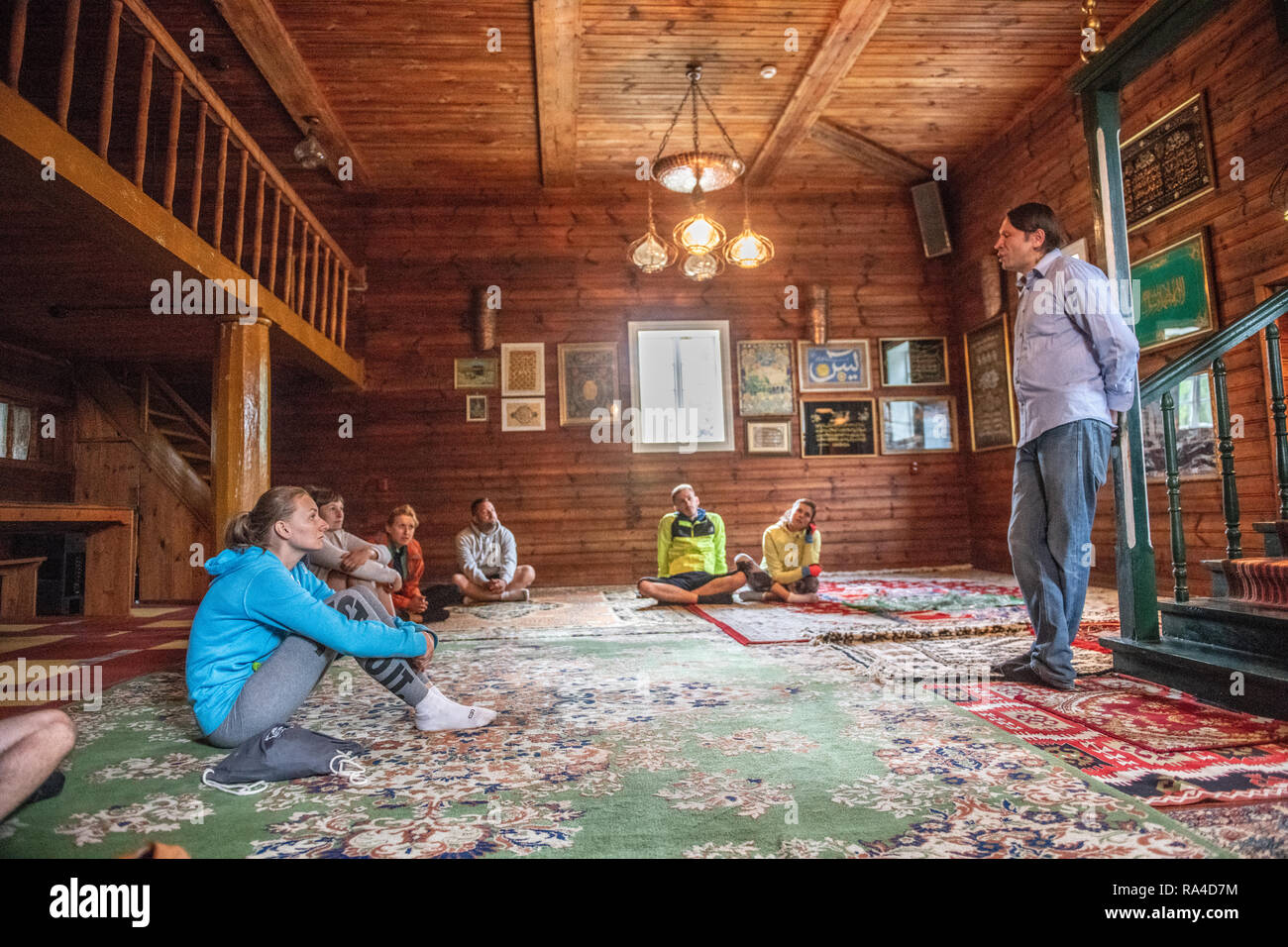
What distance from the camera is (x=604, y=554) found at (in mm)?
7879

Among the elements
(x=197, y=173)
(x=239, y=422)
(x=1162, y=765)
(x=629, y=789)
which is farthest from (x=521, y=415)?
(x=1162, y=765)

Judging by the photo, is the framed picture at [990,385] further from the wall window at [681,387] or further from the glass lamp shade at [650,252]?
the glass lamp shade at [650,252]

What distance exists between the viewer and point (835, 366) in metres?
8.21

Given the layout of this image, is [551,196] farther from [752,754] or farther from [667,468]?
[752,754]

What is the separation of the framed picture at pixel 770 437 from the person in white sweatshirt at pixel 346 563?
15.7 ft

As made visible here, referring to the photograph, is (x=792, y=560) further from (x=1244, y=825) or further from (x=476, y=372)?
(x=1244, y=825)

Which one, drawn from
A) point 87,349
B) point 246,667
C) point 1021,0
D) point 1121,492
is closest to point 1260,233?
point 1021,0

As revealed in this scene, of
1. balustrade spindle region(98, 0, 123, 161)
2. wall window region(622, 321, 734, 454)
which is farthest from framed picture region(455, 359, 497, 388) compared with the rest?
balustrade spindle region(98, 0, 123, 161)

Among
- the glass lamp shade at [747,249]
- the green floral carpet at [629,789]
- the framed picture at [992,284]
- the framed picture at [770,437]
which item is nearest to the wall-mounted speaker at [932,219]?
the framed picture at [992,284]

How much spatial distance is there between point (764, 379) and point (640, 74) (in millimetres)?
3400

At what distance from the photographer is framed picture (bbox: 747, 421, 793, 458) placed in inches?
318

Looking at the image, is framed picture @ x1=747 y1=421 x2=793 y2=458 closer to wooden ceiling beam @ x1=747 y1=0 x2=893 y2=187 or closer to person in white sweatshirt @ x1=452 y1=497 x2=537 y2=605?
wooden ceiling beam @ x1=747 y1=0 x2=893 y2=187

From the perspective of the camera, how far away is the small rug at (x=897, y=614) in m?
3.85

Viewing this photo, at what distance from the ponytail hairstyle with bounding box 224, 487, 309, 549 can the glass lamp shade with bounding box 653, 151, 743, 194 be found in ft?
13.2
